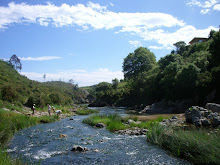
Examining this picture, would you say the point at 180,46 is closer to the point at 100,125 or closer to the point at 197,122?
the point at 197,122

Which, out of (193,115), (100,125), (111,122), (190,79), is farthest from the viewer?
(190,79)

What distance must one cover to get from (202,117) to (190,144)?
581 inches

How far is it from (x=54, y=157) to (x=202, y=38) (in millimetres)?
120766

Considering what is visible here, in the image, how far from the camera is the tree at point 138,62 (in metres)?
92.2

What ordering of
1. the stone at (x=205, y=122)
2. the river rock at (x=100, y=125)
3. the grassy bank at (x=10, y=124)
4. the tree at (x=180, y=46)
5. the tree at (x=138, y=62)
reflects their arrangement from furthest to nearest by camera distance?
the tree at (x=180, y=46)
the tree at (x=138, y=62)
the river rock at (x=100, y=125)
the stone at (x=205, y=122)
the grassy bank at (x=10, y=124)

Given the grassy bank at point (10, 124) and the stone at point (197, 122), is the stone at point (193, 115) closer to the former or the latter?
the stone at point (197, 122)

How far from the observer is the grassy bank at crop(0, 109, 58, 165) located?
8.98 m

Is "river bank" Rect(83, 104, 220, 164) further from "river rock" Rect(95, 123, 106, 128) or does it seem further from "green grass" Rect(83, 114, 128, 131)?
"river rock" Rect(95, 123, 106, 128)

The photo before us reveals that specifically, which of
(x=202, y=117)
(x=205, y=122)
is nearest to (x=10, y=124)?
(x=205, y=122)

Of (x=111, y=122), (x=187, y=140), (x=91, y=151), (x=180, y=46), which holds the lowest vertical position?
(x=91, y=151)

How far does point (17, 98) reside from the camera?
4678 centimetres

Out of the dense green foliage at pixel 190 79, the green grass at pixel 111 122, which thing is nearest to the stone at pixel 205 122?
the green grass at pixel 111 122

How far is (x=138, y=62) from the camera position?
9494cm

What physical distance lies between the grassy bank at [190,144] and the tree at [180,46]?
10036 centimetres
